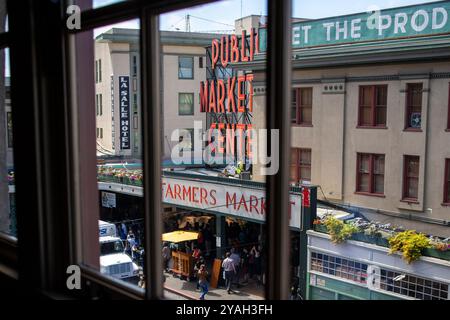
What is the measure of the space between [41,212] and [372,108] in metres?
9.94

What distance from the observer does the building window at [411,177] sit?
11.0 meters

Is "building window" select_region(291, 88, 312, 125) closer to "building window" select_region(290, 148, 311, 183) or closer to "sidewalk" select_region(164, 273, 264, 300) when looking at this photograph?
"building window" select_region(290, 148, 311, 183)

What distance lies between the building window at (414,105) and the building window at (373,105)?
515 mm

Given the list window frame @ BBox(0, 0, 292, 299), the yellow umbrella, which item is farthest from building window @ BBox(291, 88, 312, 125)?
window frame @ BBox(0, 0, 292, 299)

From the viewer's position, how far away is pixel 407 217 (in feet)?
34.6

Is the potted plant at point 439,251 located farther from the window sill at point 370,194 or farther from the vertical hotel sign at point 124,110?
the vertical hotel sign at point 124,110

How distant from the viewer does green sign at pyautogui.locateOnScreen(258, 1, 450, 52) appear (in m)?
11.0

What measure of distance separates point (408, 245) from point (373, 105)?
378 centimetres

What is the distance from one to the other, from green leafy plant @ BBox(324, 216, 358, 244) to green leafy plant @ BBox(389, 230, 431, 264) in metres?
0.68

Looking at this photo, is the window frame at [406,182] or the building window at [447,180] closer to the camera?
the building window at [447,180]

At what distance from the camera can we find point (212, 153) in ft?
56.1

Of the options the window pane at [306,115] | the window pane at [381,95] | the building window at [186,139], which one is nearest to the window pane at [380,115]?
the window pane at [381,95]

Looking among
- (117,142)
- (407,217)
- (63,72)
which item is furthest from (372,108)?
(63,72)

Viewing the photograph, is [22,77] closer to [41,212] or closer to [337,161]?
[41,212]
